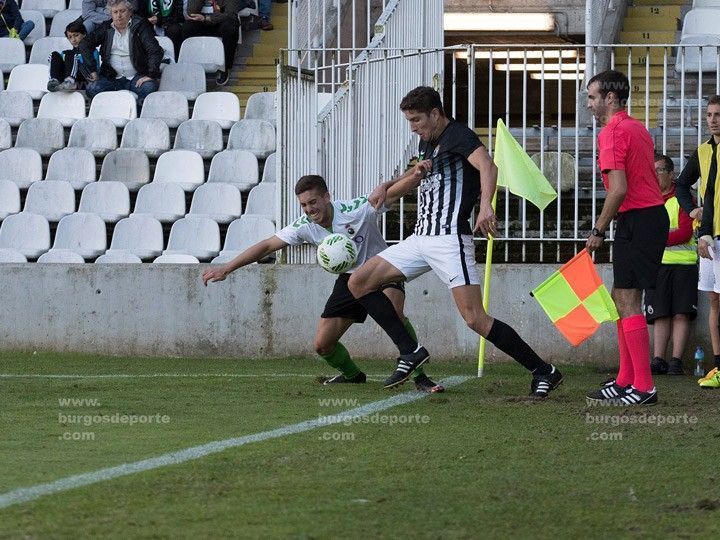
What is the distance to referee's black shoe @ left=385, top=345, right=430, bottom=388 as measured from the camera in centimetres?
840

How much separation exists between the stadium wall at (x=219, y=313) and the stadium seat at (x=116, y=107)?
296 centimetres

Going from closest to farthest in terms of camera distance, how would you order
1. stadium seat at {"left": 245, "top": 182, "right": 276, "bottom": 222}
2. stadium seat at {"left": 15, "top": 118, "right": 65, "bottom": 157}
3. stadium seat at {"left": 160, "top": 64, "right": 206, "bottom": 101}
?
stadium seat at {"left": 245, "top": 182, "right": 276, "bottom": 222} → stadium seat at {"left": 15, "top": 118, "right": 65, "bottom": 157} → stadium seat at {"left": 160, "top": 64, "right": 206, "bottom": 101}

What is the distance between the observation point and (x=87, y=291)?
40.6 feet

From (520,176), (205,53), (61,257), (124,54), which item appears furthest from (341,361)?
(205,53)

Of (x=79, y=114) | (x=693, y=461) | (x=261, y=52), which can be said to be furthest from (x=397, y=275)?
(x=261, y=52)

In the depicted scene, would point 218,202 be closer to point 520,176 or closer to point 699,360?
point 520,176

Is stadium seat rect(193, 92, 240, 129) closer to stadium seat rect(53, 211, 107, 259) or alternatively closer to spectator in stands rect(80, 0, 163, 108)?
spectator in stands rect(80, 0, 163, 108)

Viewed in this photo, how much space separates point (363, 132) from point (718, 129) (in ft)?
11.9

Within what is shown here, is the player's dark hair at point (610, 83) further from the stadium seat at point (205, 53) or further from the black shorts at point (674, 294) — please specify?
the stadium seat at point (205, 53)

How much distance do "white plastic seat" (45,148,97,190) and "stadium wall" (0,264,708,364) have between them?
203 centimetres

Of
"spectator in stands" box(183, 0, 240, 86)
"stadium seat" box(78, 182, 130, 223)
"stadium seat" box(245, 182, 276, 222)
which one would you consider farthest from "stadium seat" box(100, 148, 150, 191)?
"spectator in stands" box(183, 0, 240, 86)

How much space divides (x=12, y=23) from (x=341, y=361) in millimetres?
10021

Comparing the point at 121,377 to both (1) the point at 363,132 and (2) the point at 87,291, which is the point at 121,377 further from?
(1) the point at 363,132

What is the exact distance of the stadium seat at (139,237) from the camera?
13141 millimetres
